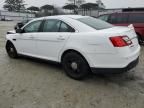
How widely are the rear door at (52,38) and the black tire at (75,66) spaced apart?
13.3 inches

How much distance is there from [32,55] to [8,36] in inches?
58.7

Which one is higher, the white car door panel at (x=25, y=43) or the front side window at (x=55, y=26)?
the front side window at (x=55, y=26)

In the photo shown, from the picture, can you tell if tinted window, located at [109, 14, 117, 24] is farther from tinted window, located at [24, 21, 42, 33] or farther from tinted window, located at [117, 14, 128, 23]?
tinted window, located at [24, 21, 42, 33]

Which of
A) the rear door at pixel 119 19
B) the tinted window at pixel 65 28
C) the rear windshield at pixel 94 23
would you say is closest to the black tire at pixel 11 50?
the tinted window at pixel 65 28

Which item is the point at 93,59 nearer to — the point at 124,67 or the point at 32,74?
the point at 124,67

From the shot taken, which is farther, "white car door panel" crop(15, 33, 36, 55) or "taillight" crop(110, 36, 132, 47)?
"white car door panel" crop(15, 33, 36, 55)

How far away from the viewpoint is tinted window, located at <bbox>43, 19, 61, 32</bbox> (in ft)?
17.8

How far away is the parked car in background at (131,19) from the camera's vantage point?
9461 mm

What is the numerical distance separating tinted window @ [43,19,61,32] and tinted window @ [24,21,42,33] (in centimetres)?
32

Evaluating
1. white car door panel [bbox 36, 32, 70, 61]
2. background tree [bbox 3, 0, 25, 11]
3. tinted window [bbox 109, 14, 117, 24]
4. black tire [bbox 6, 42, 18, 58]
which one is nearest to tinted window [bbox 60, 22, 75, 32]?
white car door panel [bbox 36, 32, 70, 61]

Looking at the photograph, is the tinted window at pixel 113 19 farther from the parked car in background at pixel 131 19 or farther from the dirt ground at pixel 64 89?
the dirt ground at pixel 64 89

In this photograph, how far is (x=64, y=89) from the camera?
14.9 ft

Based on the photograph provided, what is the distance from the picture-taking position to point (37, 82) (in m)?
4.95

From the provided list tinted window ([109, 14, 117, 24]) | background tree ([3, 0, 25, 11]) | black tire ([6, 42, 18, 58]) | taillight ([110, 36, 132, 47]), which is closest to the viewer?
taillight ([110, 36, 132, 47])
